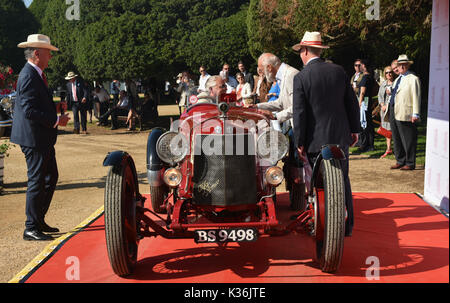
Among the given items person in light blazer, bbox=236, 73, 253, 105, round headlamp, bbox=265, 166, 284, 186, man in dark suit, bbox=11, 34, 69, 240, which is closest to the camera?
round headlamp, bbox=265, 166, 284, 186

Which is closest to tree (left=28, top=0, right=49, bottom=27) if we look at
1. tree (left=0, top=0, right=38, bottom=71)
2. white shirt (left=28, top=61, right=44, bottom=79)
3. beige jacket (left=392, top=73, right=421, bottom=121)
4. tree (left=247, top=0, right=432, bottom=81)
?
tree (left=0, top=0, right=38, bottom=71)

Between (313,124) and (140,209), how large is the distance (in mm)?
1776

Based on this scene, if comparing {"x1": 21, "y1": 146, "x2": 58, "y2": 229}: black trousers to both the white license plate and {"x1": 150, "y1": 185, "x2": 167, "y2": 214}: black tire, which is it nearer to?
{"x1": 150, "y1": 185, "x2": 167, "y2": 214}: black tire

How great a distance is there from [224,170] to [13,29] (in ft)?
121

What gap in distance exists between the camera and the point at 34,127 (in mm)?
5125

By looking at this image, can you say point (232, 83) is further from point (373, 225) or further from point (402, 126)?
point (373, 225)

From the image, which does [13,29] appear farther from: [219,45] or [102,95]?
[102,95]

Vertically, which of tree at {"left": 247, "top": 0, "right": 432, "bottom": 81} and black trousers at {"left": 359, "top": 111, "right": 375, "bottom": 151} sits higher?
tree at {"left": 247, "top": 0, "right": 432, "bottom": 81}

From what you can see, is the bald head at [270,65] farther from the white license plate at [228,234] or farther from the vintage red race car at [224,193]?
the white license plate at [228,234]

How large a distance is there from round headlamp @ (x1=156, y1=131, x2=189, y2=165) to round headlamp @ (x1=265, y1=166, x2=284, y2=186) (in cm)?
77

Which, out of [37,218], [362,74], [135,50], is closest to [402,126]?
[362,74]

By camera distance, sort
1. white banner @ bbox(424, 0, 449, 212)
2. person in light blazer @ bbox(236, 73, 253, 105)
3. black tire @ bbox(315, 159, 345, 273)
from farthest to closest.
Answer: person in light blazer @ bbox(236, 73, 253, 105)
black tire @ bbox(315, 159, 345, 273)
white banner @ bbox(424, 0, 449, 212)

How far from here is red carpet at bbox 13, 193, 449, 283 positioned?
394cm

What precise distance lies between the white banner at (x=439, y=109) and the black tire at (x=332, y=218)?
5.01ft
